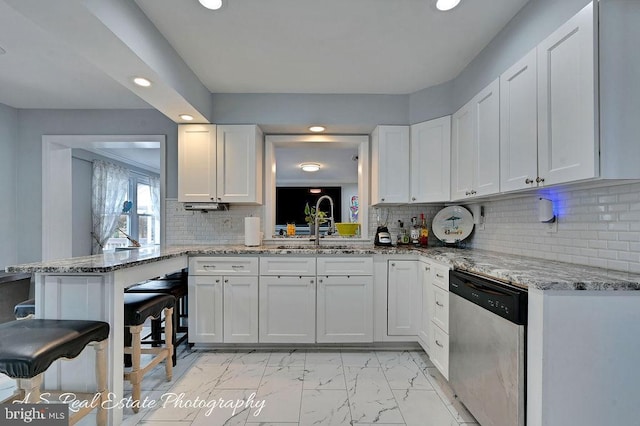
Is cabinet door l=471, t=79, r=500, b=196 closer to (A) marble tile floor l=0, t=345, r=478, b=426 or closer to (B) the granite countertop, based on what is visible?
(B) the granite countertop

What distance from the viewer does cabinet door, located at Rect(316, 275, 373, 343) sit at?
2693mm

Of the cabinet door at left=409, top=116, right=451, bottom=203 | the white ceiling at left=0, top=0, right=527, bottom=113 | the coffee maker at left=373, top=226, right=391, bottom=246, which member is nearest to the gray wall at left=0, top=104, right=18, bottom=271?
the white ceiling at left=0, top=0, right=527, bottom=113

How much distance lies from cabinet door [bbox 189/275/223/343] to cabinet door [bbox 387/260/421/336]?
1.48 metres

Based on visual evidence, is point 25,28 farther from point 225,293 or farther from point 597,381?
point 597,381

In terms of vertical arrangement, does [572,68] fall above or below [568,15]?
below

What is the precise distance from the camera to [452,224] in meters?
3.01

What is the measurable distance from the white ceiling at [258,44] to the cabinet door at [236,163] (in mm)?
418

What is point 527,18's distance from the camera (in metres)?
1.79

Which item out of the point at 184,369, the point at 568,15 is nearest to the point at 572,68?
the point at 568,15

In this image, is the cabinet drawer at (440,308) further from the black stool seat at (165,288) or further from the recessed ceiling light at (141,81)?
the recessed ceiling light at (141,81)

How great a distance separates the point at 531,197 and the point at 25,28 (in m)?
3.56

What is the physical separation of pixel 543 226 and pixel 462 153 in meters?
0.82

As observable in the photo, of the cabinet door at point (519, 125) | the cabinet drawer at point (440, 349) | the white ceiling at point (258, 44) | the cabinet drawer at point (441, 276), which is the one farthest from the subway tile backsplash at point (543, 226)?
the white ceiling at point (258, 44)

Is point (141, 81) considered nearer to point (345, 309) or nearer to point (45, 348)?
point (45, 348)
